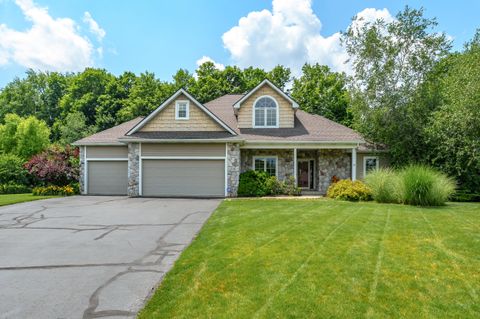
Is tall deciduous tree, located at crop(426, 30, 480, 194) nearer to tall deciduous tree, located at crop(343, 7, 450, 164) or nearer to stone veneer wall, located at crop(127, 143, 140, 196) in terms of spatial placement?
tall deciduous tree, located at crop(343, 7, 450, 164)

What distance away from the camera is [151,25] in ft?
49.9

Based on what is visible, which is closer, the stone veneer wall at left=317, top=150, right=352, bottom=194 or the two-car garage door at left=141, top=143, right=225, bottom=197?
the two-car garage door at left=141, top=143, right=225, bottom=197

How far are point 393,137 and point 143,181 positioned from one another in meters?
14.2

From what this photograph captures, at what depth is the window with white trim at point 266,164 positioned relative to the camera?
18.5 meters

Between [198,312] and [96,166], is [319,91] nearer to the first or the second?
[96,166]

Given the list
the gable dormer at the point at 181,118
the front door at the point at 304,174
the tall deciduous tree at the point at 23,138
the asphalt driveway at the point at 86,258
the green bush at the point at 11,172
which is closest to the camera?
the asphalt driveway at the point at 86,258

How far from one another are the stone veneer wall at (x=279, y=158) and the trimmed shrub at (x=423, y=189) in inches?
272

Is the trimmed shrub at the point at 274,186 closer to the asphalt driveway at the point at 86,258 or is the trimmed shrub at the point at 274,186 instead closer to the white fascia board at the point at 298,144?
the white fascia board at the point at 298,144

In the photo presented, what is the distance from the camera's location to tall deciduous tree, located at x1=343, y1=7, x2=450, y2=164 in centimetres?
1811

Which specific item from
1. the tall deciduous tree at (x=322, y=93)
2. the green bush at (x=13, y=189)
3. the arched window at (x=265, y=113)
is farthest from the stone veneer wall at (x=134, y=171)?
the tall deciduous tree at (x=322, y=93)

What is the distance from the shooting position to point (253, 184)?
53.0 ft

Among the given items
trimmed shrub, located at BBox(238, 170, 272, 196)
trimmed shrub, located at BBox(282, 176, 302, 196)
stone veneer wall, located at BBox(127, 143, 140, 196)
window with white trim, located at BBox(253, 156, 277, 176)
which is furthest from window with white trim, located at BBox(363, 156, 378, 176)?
stone veneer wall, located at BBox(127, 143, 140, 196)

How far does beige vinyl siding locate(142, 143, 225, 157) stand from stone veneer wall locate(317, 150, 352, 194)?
6.18m

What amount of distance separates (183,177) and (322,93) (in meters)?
21.7
